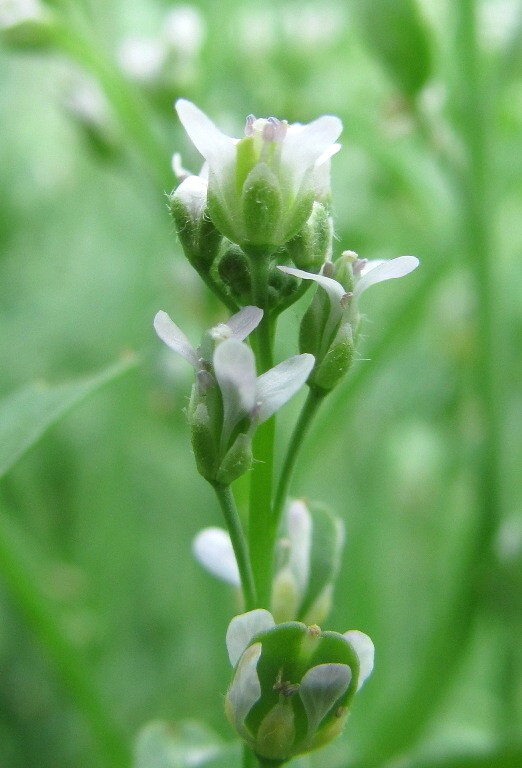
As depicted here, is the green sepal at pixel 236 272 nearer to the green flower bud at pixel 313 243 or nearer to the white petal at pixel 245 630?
the green flower bud at pixel 313 243

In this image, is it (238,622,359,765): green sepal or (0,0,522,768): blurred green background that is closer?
(238,622,359,765): green sepal

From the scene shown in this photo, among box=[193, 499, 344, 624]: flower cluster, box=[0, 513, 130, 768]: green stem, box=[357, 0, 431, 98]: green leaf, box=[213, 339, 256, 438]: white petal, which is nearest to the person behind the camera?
box=[213, 339, 256, 438]: white petal

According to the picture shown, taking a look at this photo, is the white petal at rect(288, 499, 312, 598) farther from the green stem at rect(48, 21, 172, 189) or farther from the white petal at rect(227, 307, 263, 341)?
the green stem at rect(48, 21, 172, 189)

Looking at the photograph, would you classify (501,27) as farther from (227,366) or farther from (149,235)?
(227,366)

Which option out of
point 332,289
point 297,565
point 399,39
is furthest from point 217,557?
point 399,39

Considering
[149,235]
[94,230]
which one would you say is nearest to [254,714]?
[149,235]

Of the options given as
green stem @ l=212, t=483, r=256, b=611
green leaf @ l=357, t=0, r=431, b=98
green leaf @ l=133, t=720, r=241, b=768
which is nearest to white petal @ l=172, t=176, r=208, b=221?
green stem @ l=212, t=483, r=256, b=611
